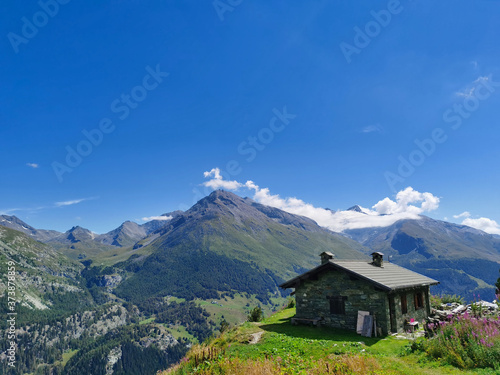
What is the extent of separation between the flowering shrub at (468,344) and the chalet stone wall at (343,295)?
25.1ft

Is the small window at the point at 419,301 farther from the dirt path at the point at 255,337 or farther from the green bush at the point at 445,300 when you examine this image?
the dirt path at the point at 255,337

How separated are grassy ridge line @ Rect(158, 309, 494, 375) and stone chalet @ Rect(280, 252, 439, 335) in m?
1.56

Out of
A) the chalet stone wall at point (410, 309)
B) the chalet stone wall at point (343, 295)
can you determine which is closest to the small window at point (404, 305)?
the chalet stone wall at point (410, 309)

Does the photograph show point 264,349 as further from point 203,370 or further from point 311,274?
point 311,274

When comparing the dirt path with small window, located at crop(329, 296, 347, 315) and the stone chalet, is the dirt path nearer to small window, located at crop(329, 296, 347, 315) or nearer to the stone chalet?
the stone chalet

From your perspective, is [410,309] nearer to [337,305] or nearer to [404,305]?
[404,305]

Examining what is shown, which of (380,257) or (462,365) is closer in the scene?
(462,365)

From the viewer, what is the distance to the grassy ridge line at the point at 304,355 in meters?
13.4

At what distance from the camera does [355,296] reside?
85.8 feet

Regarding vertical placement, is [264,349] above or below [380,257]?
below

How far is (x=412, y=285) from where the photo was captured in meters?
27.8

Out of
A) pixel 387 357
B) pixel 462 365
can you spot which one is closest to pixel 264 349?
pixel 387 357

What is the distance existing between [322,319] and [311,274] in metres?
4.14

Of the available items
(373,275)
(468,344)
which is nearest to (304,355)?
(468,344)
